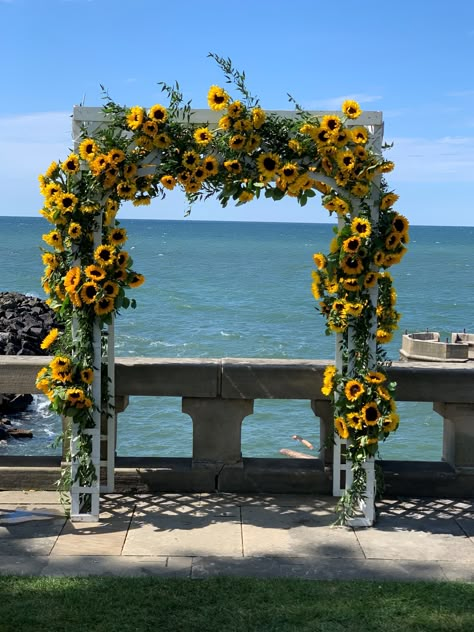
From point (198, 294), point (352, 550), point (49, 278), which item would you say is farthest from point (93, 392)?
point (198, 294)

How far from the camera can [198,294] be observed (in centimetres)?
7181

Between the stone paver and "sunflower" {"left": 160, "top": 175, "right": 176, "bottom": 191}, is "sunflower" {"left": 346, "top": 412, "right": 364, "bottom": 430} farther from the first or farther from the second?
"sunflower" {"left": 160, "top": 175, "right": 176, "bottom": 191}

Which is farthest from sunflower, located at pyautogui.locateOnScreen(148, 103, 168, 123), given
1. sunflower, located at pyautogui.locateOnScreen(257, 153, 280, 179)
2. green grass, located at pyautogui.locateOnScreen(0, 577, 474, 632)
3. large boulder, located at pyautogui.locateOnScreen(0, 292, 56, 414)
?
large boulder, located at pyautogui.locateOnScreen(0, 292, 56, 414)

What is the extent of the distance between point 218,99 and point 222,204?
830 millimetres

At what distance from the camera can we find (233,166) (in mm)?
6918

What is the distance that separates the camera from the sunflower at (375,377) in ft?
23.3

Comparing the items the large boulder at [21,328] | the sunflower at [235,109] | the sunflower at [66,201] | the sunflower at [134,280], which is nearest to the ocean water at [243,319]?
the large boulder at [21,328]

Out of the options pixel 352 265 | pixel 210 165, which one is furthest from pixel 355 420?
pixel 210 165

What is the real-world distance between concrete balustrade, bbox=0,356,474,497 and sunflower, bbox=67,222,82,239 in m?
1.36

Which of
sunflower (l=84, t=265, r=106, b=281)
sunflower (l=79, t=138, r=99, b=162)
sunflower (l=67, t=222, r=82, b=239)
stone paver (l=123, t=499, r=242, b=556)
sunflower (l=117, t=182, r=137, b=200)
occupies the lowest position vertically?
stone paver (l=123, t=499, r=242, b=556)

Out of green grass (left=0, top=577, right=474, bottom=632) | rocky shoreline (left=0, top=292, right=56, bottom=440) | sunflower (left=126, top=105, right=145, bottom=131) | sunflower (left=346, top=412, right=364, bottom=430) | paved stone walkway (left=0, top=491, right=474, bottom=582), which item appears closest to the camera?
green grass (left=0, top=577, right=474, bottom=632)

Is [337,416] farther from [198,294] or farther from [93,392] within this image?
[198,294]

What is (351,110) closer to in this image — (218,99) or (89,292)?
(218,99)

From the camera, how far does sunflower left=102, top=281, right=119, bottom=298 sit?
6969 mm
